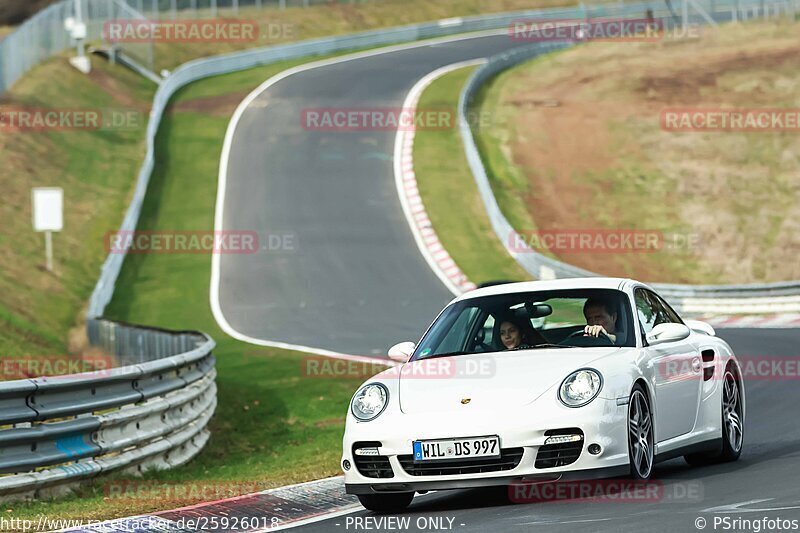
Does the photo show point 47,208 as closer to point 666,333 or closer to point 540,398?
point 666,333

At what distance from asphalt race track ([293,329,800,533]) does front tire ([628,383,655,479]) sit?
0.20m

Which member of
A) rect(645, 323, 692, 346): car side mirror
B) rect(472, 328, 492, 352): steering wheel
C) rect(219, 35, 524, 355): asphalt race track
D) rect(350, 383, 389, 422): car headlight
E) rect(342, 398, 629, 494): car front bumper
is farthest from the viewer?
rect(219, 35, 524, 355): asphalt race track

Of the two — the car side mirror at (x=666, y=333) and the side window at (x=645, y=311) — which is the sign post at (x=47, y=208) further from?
the car side mirror at (x=666, y=333)

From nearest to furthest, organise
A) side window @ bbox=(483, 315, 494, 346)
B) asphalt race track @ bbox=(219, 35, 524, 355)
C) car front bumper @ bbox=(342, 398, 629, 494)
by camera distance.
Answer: car front bumper @ bbox=(342, 398, 629, 494) → side window @ bbox=(483, 315, 494, 346) → asphalt race track @ bbox=(219, 35, 524, 355)

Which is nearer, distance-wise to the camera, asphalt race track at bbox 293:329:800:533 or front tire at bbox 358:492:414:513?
asphalt race track at bbox 293:329:800:533

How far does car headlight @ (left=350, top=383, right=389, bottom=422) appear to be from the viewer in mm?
9164

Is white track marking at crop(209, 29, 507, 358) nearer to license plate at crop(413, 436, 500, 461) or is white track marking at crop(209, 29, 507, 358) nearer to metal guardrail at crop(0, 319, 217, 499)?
metal guardrail at crop(0, 319, 217, 499)

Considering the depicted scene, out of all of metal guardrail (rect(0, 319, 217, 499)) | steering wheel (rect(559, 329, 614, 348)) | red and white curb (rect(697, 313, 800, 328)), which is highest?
steering wheel (rect(559, 329, 614, 348))

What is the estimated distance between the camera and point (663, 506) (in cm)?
823

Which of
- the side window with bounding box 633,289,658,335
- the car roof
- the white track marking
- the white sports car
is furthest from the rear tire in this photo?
the white track marking

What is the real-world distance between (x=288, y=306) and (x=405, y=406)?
66.7 feet

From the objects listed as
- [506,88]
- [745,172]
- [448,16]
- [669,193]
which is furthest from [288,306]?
[448,16]

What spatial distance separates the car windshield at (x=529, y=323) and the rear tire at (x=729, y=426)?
140cm

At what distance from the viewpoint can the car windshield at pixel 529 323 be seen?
990 centimetres
